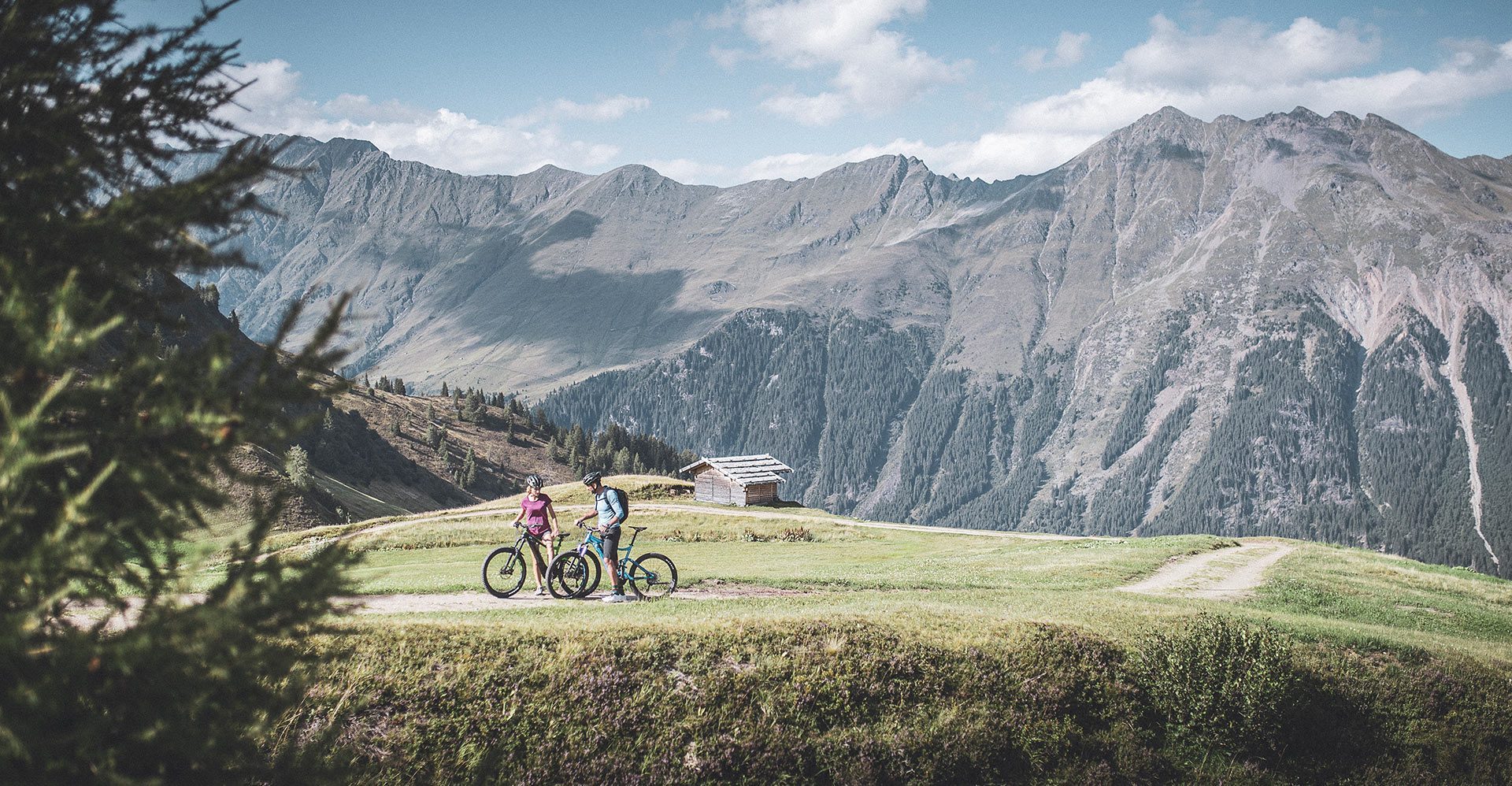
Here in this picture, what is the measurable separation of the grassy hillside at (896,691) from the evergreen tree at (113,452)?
3.08m

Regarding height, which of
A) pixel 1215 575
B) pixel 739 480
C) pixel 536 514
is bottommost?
pixel 1215 575

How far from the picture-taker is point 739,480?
83.6 m

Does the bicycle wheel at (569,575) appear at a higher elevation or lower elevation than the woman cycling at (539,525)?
lower

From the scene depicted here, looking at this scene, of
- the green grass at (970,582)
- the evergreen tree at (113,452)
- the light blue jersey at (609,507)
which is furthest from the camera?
the light blue jersey at (609,507)

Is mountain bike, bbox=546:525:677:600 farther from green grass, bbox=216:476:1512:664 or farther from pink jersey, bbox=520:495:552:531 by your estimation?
green grass, bbox=216:476:1512:664

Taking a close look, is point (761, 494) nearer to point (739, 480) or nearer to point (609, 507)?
point (739, 480)

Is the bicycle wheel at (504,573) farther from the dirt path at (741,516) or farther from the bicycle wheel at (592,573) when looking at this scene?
the dirt path at (741,516)

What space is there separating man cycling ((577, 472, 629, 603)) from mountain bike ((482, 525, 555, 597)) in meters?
1.91

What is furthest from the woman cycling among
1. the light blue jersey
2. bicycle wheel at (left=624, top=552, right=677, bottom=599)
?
bicycle wheel at (left=624, top=552, right=677, bottom=599)

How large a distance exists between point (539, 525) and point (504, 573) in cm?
182

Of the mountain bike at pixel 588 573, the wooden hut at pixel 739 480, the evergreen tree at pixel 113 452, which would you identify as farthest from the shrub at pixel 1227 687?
the wooden hut at pixel 739 480

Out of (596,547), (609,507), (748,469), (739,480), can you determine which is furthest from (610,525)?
(748,469)

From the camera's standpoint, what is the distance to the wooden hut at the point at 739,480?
275 feet

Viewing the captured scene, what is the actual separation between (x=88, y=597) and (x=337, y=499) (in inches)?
3297
